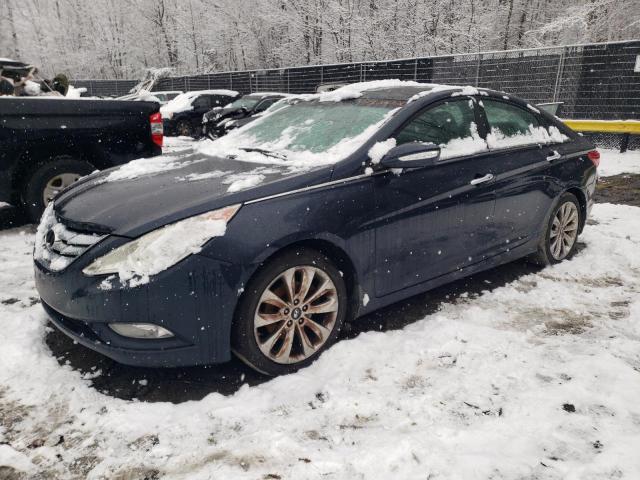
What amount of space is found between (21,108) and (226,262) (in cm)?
378

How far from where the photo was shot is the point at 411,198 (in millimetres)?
3053

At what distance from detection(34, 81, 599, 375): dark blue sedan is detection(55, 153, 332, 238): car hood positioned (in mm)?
11

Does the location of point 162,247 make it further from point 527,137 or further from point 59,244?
point 527,137

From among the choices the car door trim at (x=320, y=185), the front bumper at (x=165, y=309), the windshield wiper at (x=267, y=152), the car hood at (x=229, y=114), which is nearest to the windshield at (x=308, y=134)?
the windshield wiper at (x=267, y=152)

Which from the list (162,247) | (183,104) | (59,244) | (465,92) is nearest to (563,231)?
(465,92)

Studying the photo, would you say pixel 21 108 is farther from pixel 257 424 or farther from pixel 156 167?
pixel 257 424

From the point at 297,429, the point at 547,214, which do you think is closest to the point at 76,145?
the point at 297,429

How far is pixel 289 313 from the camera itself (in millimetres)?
2627

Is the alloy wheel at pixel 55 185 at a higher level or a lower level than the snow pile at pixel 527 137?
lower

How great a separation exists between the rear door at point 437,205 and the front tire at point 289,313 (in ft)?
1.21

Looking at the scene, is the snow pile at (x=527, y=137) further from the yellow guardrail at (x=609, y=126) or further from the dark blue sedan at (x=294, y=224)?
the yellow guardrail at (x=609, y=126)

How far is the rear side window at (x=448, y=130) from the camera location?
317 centimetres

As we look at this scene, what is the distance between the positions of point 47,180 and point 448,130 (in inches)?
162

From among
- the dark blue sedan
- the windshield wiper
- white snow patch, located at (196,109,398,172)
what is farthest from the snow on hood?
the windshield wiper
